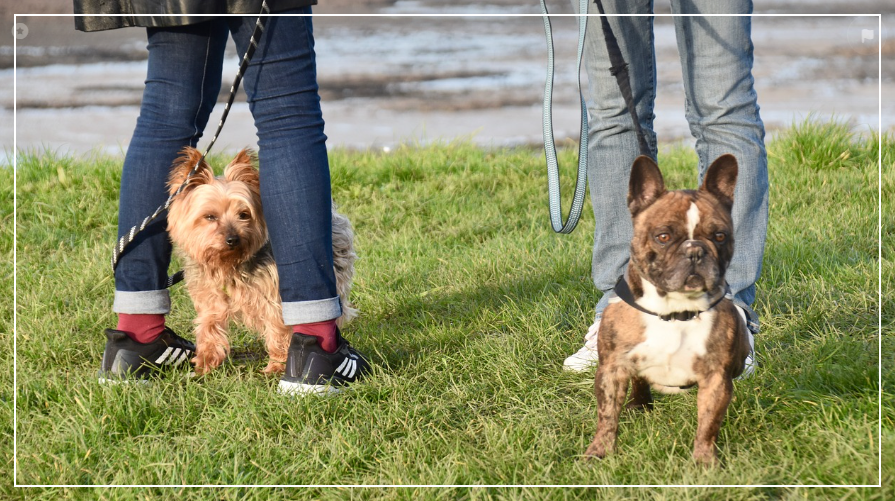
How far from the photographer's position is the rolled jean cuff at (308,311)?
9.87ft

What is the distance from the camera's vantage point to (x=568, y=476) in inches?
88.3

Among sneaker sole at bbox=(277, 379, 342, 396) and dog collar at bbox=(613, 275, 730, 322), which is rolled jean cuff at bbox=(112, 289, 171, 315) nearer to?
sneaker sole at bbox=(277, 379, 342, 396)

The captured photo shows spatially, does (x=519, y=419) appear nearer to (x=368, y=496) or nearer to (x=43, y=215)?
(x=368, y=496)

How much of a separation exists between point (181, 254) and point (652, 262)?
8.27ft

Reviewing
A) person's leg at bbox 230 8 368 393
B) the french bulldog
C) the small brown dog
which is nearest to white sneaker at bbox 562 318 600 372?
the french bulldog

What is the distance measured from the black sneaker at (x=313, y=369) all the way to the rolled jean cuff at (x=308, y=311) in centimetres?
7

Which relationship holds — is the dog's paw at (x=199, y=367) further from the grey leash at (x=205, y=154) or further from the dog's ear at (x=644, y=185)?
the dog's ear at (x=644, y=185)

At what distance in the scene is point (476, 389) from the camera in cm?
301

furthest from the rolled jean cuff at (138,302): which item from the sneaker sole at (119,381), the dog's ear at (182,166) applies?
the dog's ear at (182,166)

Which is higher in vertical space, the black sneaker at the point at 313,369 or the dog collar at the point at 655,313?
the dog collar at the point at 655,313

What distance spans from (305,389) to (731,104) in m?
1.94

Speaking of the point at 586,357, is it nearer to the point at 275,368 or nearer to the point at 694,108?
the point at 694,108

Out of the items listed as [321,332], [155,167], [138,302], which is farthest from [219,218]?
[321,332]

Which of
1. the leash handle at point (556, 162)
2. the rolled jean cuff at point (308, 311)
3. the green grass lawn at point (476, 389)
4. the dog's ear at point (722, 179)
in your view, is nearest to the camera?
the dog's ear at point (722, 179)
